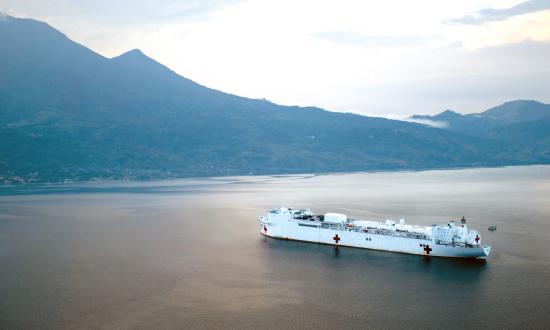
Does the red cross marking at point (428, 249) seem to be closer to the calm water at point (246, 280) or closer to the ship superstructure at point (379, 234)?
the ship superstructure at point (379, 234)

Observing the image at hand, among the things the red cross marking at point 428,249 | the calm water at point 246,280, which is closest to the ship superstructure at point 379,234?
the red cross marking at point 428,249

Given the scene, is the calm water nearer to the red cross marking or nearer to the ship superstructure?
the ship superstructure

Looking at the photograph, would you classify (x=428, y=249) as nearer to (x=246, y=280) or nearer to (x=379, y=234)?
(x=379, y=234)

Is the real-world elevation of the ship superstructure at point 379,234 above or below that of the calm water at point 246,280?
above

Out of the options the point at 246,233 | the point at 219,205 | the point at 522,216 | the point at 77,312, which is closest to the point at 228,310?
the point at 77,312

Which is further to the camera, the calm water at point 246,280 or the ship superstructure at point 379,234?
the ship superstructure at point 379,234

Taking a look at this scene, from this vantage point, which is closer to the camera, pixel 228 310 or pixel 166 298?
pixel 228 310

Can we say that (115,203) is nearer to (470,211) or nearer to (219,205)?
(219,205)

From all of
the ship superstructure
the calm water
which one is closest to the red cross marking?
the ship superstructure
